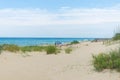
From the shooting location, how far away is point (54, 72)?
16641 millimetres

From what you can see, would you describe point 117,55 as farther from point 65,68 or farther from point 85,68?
point 65,68

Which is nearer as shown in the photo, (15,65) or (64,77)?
(64,77)

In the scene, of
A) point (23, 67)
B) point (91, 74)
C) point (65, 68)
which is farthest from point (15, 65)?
point (91, 74)

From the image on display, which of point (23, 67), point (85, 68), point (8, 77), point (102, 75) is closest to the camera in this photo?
point (102, 75)

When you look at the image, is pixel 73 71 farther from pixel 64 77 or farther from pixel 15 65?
pixel 15 65

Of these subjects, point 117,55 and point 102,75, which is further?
point 117,55

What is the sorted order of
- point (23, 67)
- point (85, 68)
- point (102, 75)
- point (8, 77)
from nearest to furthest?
point (102, 75), point (8, 77), point (85, 68), point (23, 67)

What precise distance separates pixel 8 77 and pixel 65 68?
324 cm

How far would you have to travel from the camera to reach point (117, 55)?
15.4 meters

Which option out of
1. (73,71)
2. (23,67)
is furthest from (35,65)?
(73,71)

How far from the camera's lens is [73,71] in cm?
1630

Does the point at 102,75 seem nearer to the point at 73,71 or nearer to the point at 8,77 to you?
the point at 73,71

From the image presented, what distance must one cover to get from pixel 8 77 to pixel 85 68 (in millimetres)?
3540

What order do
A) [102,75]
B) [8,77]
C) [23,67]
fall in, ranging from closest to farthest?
[102,75]
[8,77]
[23,67]
